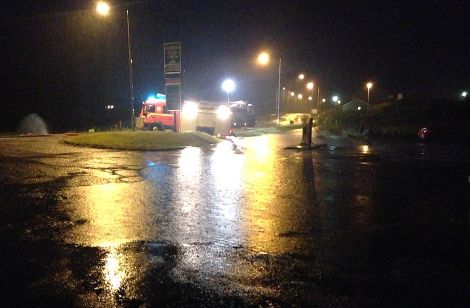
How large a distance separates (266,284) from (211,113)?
2491cm

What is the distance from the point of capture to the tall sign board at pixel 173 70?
24469 mm

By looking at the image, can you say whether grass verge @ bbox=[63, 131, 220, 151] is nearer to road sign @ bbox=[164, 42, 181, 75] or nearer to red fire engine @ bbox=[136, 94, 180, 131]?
road sign @ bbox=[164, 42, 181, 75]

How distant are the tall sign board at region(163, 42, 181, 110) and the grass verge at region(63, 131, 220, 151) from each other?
11.8 ft

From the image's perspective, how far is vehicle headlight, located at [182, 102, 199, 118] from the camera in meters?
29.0

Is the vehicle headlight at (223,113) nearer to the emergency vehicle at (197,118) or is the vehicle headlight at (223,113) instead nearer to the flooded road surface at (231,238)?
the emergency vehicle at (197,118)

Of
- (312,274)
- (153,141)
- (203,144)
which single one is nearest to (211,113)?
(203,144)

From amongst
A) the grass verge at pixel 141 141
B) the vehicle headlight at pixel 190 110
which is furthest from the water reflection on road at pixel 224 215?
the vehicle headlight at pixel 190 110

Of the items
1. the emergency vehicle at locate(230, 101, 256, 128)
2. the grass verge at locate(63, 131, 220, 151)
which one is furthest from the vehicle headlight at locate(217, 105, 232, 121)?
the emergency vehicle at locate(230, 101, 256, 128)

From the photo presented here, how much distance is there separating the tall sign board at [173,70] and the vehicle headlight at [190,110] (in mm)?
2705

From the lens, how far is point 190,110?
29.2 meters

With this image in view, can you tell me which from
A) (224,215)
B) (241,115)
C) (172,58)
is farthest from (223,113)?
(224,215)

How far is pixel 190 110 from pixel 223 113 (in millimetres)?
2312

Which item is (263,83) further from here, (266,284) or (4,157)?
(266,284)

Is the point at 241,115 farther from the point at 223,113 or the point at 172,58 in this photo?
the point at 172,58
